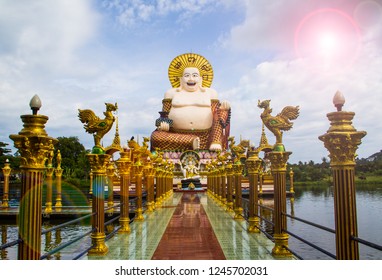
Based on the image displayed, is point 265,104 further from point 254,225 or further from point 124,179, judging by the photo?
point 124,179

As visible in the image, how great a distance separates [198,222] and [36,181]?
5.24 m

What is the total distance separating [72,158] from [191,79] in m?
12.5

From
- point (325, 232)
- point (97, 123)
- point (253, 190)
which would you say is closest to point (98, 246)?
point (97, 123)

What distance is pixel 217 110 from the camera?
2703 centimetres

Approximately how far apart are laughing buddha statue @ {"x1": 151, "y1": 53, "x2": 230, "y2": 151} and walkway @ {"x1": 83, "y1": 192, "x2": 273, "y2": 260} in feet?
60.7

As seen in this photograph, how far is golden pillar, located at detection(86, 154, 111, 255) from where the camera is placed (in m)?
4.86

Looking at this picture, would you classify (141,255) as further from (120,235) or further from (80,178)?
(80,178)

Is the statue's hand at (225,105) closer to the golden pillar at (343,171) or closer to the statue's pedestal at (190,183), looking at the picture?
the statue's pedestal at (190,183)

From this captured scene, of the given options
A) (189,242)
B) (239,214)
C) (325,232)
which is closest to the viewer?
(189,242)

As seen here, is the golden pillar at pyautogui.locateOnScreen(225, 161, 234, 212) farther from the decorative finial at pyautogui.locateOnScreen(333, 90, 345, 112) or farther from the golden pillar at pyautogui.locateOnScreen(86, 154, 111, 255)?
the decorative finial at pyautogui.locateOnScreen(333, 90, 345, 112)

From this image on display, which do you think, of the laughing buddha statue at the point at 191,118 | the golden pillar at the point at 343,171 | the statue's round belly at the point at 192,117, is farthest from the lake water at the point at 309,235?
the statue's round belly at the point at 192,117

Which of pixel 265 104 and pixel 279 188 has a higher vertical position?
pixel 265 104

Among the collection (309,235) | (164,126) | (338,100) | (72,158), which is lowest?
(309,235)

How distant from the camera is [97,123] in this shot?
5086 millimetres
